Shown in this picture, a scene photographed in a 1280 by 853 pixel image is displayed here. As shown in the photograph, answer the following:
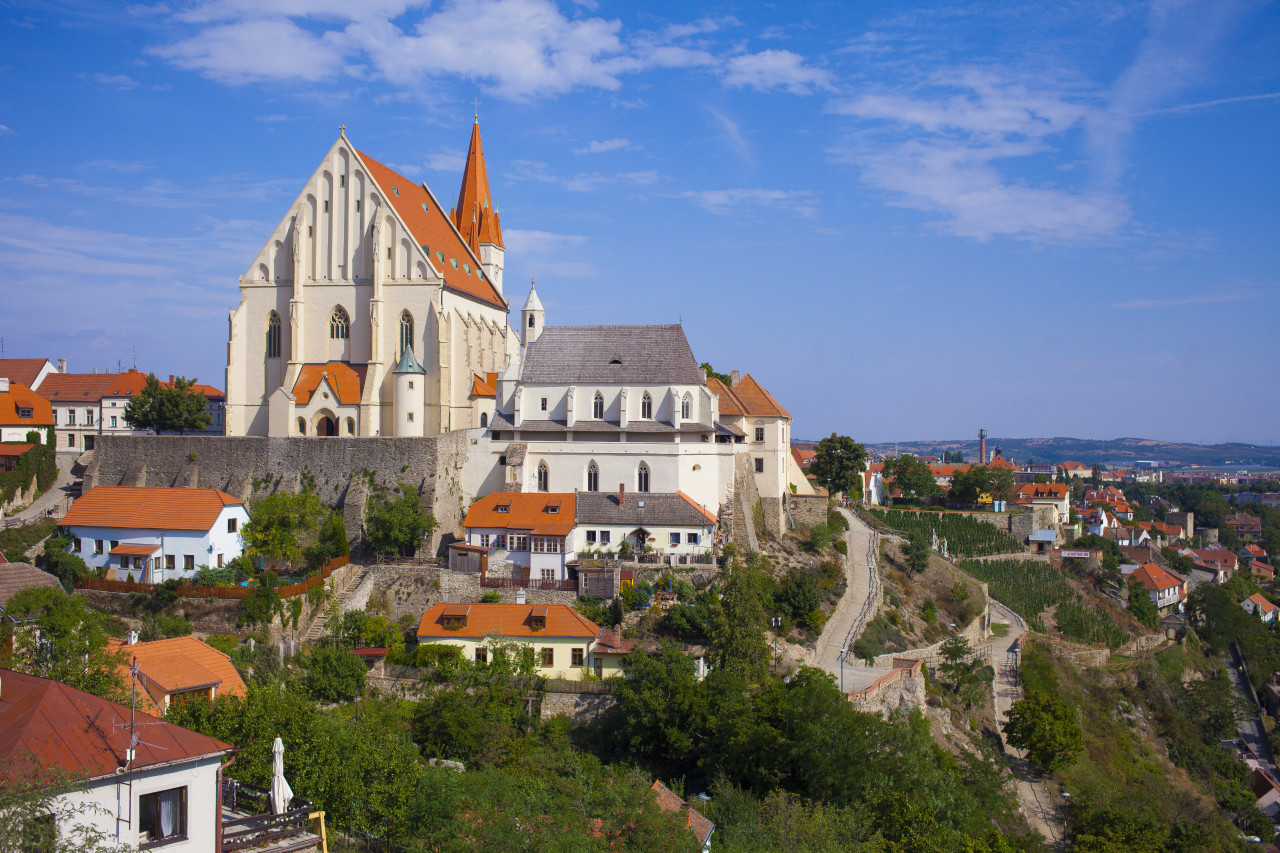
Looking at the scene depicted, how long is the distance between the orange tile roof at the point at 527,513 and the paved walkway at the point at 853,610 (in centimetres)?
1245

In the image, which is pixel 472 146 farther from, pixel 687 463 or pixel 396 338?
pixel 687 463

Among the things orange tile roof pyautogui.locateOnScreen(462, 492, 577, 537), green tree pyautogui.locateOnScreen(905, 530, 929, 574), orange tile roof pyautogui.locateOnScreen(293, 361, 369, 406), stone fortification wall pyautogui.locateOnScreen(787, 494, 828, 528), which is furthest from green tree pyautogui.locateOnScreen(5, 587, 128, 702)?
green tree pyautogui.locateOnScreen(905, 530, 929, 574)

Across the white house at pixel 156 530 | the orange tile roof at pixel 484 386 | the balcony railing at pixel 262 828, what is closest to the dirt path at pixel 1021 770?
the orange tile roof at pixel 484 386

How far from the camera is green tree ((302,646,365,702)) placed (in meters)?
33.9

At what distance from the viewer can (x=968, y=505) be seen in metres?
89.4

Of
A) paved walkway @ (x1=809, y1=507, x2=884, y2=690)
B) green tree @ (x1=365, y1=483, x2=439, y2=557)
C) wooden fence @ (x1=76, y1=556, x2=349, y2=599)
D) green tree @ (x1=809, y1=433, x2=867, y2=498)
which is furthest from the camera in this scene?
green tree @ (x1=809, y1=433, x2=867, y2=498)

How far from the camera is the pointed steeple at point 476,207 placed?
66938mm

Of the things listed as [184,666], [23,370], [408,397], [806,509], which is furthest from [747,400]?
[23,370]

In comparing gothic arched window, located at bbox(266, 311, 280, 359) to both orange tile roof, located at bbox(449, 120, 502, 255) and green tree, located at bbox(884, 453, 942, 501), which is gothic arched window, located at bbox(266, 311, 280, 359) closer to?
orange tile roof, located at bbox(449, 120, 502, 255)

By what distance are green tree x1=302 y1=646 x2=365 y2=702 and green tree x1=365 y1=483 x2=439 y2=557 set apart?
8693 mm

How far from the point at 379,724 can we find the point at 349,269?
30712 millimetres

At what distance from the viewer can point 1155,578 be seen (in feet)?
289

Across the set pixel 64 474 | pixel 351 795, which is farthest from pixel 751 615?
pixel 64 474

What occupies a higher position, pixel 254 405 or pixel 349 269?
pixel 349 269
